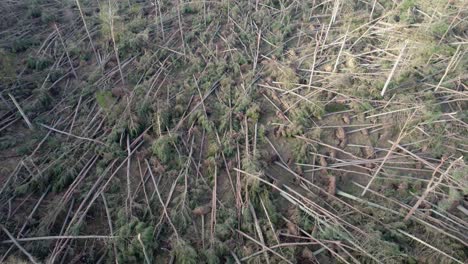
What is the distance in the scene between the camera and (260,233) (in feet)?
10.7

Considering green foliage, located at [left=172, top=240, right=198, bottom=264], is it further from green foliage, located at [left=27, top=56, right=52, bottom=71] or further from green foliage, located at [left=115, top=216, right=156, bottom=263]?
green foliage, located at [left=27, top=56, right=52, bottom=71]

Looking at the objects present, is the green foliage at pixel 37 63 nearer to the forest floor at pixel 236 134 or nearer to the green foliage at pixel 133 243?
the forest floor at pixel 236 134

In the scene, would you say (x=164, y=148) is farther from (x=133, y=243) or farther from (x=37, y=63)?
(x=37, y=63)

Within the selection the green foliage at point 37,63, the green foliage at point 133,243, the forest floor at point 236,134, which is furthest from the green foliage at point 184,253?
the green foliage at point 37,63

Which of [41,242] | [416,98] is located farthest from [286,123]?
[41,242]

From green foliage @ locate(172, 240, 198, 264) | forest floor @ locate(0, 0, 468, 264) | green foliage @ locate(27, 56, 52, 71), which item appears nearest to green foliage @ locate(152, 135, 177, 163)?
forest floor @ locate(0, 0, 468, 264)

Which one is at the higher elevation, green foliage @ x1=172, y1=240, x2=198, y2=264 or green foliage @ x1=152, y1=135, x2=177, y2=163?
green foliage @ x1=152, y1=135, x2=177, y2=163

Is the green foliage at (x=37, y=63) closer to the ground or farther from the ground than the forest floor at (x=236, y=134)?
farther from the ground

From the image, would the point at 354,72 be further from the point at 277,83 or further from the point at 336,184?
the point at 336,184

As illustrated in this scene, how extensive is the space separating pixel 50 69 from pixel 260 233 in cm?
389

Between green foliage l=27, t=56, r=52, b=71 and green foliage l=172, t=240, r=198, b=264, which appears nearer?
green foliage l=172, t=240, r=198, b=264

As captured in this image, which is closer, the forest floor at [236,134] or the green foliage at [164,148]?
the forest floor at [236,134]

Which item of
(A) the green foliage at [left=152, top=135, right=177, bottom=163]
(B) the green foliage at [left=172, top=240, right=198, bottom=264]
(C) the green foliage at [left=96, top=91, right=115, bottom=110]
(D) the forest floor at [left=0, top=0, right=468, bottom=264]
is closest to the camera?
(B) the green foliage at [left=172, top=240, right=198, bottom=264]

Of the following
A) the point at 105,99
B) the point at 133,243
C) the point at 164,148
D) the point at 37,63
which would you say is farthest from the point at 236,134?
the point at 37,63
